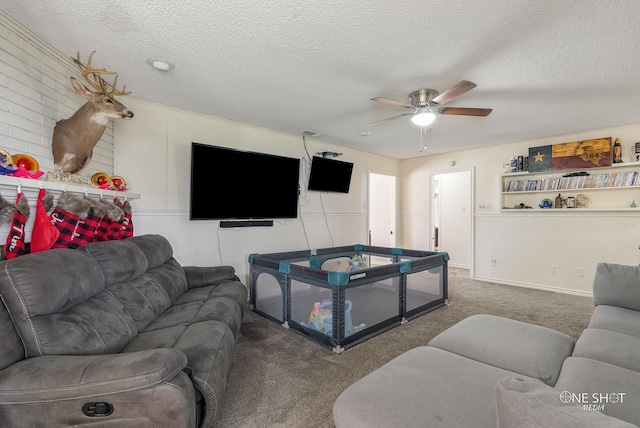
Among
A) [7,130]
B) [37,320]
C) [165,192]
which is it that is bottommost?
[37,320]

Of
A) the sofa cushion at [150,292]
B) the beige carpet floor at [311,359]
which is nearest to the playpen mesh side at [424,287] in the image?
the beige carpet floor at [311,359]

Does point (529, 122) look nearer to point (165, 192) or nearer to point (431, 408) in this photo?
point (431, 408)

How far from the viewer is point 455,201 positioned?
6676 mm

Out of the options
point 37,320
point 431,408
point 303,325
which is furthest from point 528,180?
point 37,320

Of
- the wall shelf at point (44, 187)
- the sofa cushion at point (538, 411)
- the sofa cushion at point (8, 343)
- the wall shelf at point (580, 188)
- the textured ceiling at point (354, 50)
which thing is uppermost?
the textured ceiling at point (354, 50)

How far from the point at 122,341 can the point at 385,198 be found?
5.87 m

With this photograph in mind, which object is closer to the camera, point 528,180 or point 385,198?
point 528,180

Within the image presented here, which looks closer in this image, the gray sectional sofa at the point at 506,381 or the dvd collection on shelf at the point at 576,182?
the gray sectional sofa at the point at 506,381

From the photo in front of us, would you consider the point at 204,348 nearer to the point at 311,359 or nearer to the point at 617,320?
the point at 311,359

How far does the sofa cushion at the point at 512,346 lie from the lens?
4.77ft

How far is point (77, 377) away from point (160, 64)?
2.30 meters

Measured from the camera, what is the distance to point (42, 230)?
6.13ft

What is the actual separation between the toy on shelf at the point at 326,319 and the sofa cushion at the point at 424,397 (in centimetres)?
119

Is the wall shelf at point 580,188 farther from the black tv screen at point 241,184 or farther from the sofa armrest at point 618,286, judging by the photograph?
the black tv screen at point 241,184
